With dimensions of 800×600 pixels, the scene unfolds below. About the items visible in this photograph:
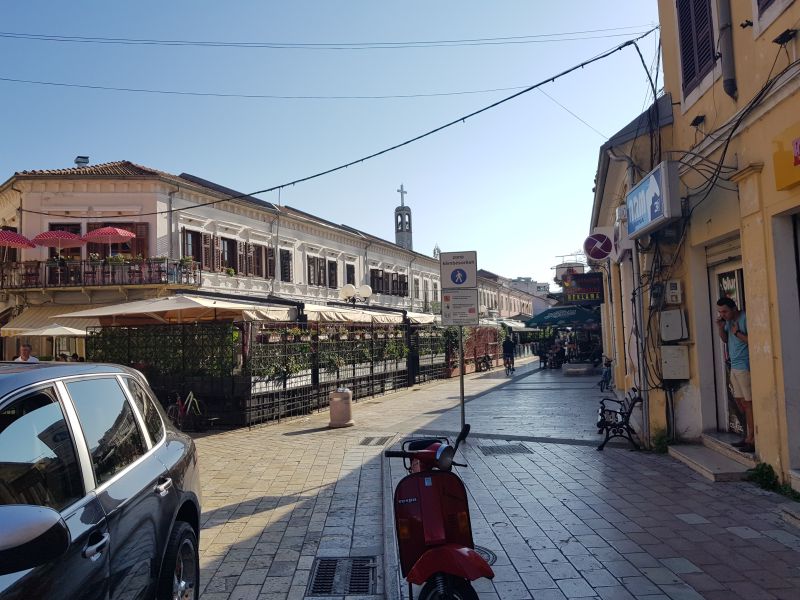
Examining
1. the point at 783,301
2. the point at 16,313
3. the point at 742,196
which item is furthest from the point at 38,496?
the point at 16,313

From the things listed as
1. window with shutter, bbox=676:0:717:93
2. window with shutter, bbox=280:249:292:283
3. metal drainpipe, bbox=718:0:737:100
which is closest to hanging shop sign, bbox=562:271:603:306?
window with shutter, bbox=676:0:717:93

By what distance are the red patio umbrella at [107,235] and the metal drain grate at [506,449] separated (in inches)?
736

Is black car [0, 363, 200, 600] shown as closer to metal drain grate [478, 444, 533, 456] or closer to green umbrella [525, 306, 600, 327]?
metal drain grate [478, 444, 533, 456]

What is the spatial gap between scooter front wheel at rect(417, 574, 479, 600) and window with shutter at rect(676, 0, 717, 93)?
21.6ft

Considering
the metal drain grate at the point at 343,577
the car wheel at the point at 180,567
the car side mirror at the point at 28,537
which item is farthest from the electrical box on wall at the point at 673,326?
the car side mirror at the point at 28,537

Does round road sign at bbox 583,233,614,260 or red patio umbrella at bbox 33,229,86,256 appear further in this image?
red patio umbrella at bbox 33,229,86,256

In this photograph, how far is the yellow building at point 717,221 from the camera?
579 centimetres

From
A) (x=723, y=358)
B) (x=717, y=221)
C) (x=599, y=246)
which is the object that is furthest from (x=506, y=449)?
(x=599, y=246)

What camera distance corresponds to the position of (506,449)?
915 cm

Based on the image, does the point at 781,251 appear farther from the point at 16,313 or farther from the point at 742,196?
the point at 16,313

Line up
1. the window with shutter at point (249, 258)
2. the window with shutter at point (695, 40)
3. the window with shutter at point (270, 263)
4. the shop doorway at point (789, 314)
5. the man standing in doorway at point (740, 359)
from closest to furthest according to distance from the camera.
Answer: the shop doorway at point (789, 314), the man standing in doorway at point (740, 359), the window with shutter at point (695, 40), the window with shutter at point (249, 258), the window with shutter at point (270, 263)

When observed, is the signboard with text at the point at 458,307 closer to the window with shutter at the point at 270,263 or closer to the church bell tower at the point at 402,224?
the window with shutter at the point at 270,263

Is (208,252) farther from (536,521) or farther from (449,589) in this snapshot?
(449,589)

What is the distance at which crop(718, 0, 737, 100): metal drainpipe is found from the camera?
6590 millimetres
